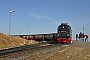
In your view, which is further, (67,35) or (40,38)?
(40,38)

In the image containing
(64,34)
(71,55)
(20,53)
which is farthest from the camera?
(64,34)

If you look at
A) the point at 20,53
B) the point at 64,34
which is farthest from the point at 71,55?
the point at 64,34

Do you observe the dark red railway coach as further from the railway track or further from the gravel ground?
the gravel ground

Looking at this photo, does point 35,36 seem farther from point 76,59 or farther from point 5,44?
point 76,59

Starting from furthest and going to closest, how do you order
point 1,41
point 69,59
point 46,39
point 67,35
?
point 46,39 → point 67,35 → point 1,41 → point 69,59

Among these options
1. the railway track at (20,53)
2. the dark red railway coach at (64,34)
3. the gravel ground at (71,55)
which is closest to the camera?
the gravel ground at (71,55)

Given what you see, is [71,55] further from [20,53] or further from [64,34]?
[64,34]

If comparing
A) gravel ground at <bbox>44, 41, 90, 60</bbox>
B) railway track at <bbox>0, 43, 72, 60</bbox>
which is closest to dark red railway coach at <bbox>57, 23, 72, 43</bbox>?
railway track at <bbox>0, 43, 72, 60</bbox>

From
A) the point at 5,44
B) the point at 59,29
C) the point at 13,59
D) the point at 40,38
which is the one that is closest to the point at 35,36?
the point at 40,38

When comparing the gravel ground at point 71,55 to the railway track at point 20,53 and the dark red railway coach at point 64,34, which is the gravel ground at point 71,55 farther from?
the dark red railway coach at point 64,34

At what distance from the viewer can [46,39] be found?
6191 cm

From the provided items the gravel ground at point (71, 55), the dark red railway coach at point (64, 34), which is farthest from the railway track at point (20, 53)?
the dark red railway coach at point (64, 34)

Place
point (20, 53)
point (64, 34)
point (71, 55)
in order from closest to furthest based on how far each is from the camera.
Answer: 1. point (71, 55)
2. point (20, 53)
3. point (64, 34)

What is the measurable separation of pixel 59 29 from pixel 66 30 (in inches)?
69.1
